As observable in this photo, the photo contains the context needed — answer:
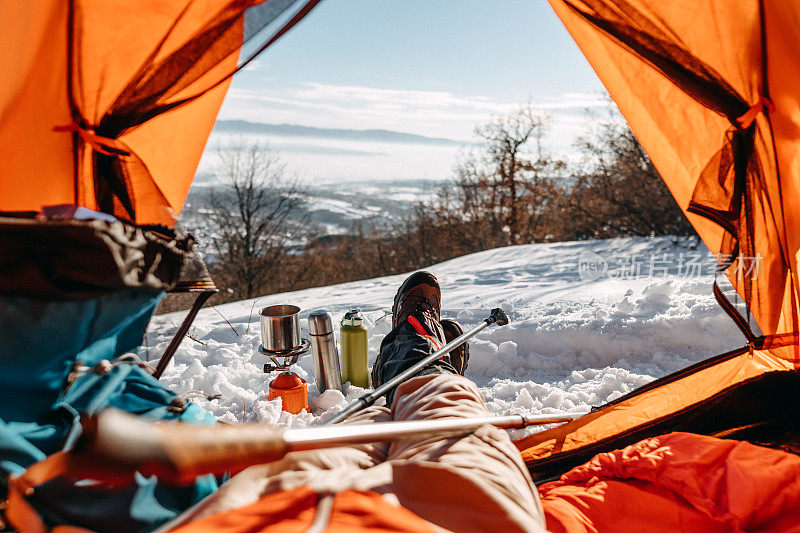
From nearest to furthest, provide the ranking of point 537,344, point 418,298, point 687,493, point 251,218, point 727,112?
point 687,493 < point 727,112 < point 418,298 < point 537,344 < point 251,218

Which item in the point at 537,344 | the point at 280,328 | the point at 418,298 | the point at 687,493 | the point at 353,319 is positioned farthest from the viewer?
the point at 537,344

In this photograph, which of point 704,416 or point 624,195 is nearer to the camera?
point 704,416

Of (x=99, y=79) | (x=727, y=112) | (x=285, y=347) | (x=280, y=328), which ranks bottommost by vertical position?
(x=285, y=347)

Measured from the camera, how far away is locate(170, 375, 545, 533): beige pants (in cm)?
98

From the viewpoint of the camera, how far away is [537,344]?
3.77 metres

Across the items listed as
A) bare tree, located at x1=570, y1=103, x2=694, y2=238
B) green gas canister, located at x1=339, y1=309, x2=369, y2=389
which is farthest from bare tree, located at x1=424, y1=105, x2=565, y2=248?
green gas canister, located at x1=339, y1=309, x2=369, y2=389

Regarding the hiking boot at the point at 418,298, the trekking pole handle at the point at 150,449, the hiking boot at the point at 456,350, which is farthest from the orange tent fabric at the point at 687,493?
the hiking boot at the point at 418,298

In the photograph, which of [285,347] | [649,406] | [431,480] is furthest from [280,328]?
[649,406]

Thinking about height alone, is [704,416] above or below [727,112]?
below

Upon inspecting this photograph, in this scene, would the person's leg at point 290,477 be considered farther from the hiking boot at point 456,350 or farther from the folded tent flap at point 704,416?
the hiking boot at point 456,350

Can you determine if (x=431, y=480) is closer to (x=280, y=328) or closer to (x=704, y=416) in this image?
(x=704, y=416)

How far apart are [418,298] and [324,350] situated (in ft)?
2.29

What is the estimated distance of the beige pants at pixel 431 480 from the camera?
0.98m

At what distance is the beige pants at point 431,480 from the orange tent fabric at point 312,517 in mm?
39
